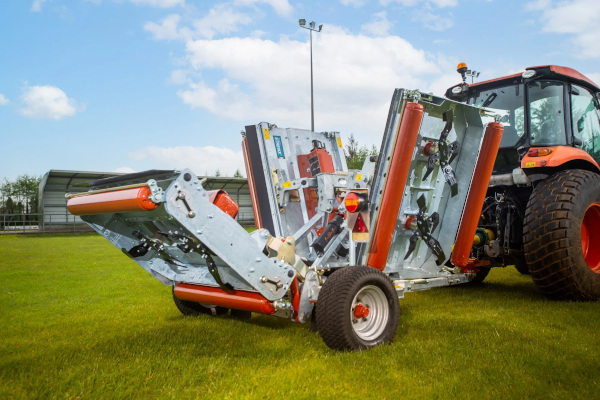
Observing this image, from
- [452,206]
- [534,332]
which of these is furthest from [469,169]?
[534,332]

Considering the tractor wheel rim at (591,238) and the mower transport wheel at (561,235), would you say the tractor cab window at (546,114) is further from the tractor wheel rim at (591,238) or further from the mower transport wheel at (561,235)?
the tractor wheel rim at (591,238)

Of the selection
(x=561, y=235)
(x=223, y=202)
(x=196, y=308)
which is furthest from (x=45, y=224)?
(x=561, y=235)

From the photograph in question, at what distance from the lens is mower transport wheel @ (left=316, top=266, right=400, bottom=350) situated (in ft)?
11.2

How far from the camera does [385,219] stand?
4.04 metres

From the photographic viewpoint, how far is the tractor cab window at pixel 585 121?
5816 mm

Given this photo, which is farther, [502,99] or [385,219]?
[502,99]

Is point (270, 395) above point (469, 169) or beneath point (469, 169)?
beneath

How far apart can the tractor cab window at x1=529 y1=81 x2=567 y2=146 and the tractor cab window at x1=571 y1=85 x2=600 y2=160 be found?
0.65 feet

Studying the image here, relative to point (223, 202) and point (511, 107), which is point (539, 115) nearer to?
point (511, 107)

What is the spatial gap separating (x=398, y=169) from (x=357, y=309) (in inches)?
48.3

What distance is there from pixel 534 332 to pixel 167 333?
126 inches

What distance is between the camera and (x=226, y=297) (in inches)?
153

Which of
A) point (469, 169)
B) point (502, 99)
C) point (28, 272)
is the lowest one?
point (28, 272)

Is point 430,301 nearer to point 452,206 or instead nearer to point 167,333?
point 452,206
